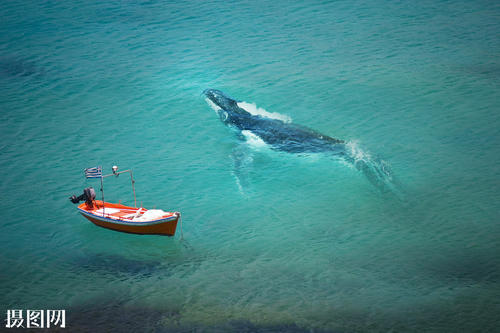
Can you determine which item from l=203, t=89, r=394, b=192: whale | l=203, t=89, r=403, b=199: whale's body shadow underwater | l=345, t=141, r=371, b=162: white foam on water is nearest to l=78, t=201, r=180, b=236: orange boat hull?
l=203, t=89, r=403, b=199: whale's body shadow underwater

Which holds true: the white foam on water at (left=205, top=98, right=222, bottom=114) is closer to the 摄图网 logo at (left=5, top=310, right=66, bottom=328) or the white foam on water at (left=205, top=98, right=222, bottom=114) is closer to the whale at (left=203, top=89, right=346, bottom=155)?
the whale at (left=203, top=89, right=346, bottom=155)

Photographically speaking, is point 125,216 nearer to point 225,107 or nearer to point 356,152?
point 225,107

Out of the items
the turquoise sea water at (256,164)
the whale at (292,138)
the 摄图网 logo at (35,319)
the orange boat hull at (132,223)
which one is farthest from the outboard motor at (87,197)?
the whale at (292,138)

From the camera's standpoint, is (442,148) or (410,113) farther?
(410,113)

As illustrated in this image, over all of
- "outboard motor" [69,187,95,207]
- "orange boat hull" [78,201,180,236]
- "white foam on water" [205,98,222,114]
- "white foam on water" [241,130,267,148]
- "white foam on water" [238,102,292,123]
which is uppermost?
"white foam on water" [205,98,222,114]

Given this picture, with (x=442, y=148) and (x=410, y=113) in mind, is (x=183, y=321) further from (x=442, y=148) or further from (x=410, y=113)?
(x=410, y=113)

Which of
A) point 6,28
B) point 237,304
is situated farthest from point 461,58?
point 6,28
